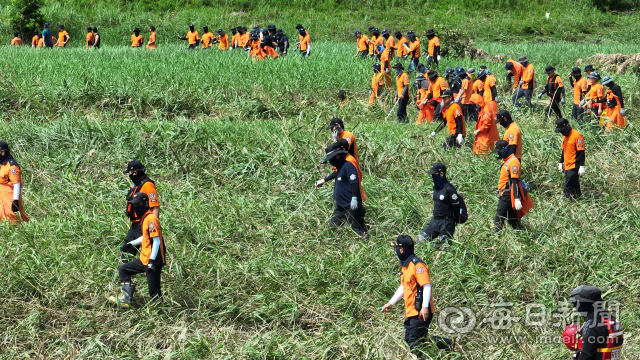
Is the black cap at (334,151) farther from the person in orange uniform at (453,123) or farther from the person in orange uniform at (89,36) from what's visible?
the person in orange uniform at (89,36)

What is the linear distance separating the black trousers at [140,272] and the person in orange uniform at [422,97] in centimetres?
831

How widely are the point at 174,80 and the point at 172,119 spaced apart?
148 centimetres

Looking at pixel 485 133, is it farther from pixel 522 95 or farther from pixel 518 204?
pixel 522 95

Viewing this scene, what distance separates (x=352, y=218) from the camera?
9.10 metres

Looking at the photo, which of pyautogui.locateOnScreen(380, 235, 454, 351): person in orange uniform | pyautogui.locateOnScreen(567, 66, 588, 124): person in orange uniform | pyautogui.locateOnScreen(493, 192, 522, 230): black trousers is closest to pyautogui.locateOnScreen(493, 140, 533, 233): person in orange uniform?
pyautogui.locateOnScreen(493, 192, 522, 230): black trousers

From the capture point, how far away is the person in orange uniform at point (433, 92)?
1379 centimetres

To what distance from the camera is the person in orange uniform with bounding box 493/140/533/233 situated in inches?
352

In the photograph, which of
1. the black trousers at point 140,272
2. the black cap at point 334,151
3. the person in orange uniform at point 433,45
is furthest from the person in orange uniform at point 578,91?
the black trousers at point 140,272

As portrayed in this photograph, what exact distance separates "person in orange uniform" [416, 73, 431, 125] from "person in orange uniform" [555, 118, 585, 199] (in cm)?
415

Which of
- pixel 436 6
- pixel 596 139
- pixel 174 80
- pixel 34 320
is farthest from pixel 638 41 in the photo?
pixel 34 320

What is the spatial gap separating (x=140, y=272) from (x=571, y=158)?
22.3 ft

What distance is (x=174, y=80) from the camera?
15734 millimetres

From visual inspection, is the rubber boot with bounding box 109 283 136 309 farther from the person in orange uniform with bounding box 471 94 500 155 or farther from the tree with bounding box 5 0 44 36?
the tree with bounding box 5 0 44 36

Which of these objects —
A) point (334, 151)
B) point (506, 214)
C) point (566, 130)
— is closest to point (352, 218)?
point (334, 151)
